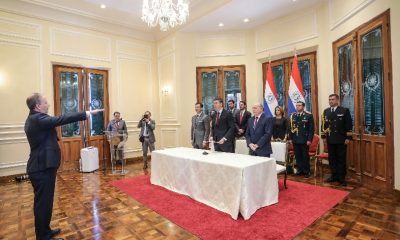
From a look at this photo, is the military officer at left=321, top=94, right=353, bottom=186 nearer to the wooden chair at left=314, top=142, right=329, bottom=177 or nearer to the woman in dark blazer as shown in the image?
the wooden chair at left=314, top=142, right=329, bottom=177

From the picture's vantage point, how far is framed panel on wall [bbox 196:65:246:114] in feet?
23.1

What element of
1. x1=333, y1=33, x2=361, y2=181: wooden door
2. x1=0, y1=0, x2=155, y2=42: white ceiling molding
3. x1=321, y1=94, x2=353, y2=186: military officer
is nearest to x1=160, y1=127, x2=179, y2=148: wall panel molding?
x1=0, y1=0, x2=155, y2=42: white ceiling molding

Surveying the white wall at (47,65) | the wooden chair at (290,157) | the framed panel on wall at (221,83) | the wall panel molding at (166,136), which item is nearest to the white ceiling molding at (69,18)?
the white wall at (47,65)

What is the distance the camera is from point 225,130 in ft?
13.7

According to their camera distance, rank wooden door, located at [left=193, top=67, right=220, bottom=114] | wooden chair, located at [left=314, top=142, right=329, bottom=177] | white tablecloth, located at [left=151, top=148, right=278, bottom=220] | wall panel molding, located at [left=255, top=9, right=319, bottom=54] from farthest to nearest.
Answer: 1. wooden door, located at [left=193, top=67, right=220, bottom=114]
2. wall panel molding, located at [left=255, top=9, right=319, bottom=54]
3. wooden chair, located at [left=314, top=142, right=329, bottom=177]
4. white tablecloth, located at [left=151, top=148, right=278, bottom=220]

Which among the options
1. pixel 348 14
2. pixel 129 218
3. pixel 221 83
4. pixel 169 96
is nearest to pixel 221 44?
pixel 221 83

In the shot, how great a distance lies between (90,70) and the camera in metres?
6.55

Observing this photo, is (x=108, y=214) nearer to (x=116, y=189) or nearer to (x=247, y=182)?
(x=116, y=189)

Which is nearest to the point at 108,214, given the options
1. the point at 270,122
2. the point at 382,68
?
the point at 270,122

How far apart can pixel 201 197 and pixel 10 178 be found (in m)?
4.38

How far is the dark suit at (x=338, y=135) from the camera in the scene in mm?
4035

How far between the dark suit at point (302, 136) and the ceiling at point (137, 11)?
103 inches

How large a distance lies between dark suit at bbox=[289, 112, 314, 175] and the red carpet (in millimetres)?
714

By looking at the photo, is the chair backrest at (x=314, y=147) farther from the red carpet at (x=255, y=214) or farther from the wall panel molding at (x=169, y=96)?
the wall panel molding at (x=169, y=96)
